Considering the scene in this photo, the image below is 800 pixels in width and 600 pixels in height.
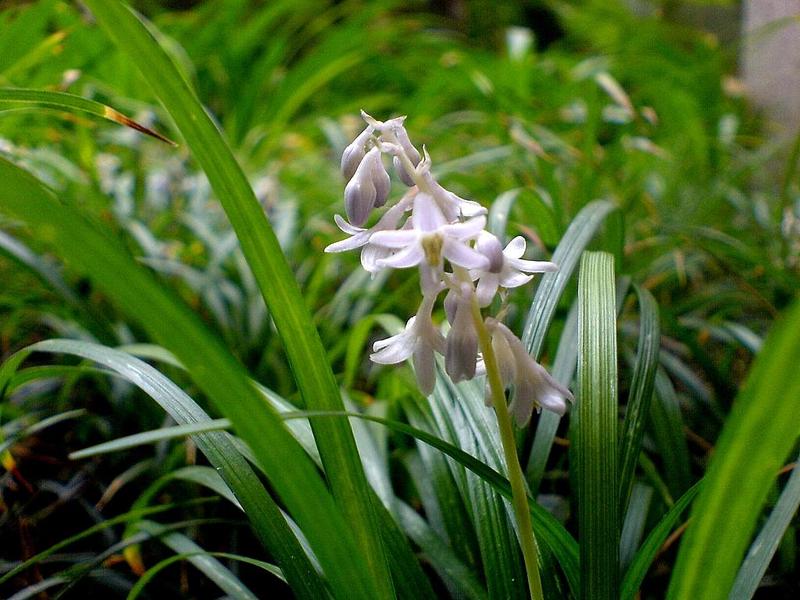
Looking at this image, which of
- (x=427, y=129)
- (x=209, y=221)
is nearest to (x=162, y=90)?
(x=209, y=221)

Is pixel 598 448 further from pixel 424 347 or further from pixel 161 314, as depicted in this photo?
pixel 161 314

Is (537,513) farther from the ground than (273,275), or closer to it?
closer to it

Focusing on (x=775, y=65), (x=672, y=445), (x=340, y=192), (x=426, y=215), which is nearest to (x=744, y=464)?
(x=426, y=215)

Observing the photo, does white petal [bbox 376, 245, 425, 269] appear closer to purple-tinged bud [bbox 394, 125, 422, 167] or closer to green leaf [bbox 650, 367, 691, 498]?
Answer: purple-tinged bud [bbox 394, 125, 422, 167]

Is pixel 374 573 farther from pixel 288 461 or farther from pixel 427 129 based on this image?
pixel 427 129

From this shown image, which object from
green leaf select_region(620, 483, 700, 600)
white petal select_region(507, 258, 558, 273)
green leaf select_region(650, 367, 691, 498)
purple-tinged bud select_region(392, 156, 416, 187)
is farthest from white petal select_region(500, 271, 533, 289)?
green leaf select_region(650, 367, 691, 498)

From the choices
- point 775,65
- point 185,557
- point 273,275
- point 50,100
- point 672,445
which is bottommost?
point 672,445

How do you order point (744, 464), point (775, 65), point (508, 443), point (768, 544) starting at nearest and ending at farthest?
1. point (744, 464)
2. point (508, 443)
3. point (768, 544)
4. point (775, 65)
